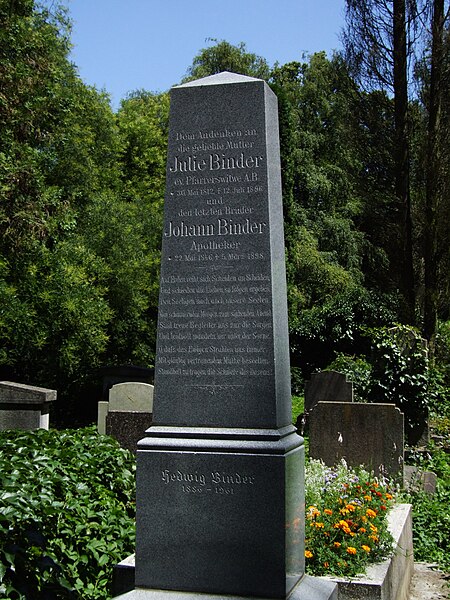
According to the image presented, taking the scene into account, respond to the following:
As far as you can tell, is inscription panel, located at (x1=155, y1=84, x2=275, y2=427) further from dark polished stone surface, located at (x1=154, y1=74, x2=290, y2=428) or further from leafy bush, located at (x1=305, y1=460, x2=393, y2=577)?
leafy bush, located at (x1=305, y1=460, x2=393, y2=577)

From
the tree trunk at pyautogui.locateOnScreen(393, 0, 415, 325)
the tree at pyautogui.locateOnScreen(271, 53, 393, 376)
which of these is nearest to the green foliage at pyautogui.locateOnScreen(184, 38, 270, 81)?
the tree at pyautogui.locateOnScreen(271, 53, 393, 376)

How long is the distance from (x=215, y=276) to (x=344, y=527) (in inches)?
90.0

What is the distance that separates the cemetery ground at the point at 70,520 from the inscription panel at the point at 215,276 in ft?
3.83

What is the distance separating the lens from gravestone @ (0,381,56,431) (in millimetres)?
10227

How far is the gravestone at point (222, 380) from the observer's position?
4.52 m

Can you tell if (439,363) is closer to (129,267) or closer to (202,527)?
(129,267)

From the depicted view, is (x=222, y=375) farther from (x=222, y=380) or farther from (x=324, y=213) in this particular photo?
(x=324, y=213)

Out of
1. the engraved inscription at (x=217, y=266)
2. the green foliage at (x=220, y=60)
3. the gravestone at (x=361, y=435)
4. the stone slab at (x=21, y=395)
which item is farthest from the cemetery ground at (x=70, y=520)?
the green foliage at (x=220, y=60)

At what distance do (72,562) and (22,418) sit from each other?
16.5 feet

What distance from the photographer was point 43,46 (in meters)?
19.0

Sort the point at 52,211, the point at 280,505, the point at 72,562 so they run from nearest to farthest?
1. the point at 280,505
2. the point at 72,562
3. the point at 52,211

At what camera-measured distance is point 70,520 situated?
562 cm

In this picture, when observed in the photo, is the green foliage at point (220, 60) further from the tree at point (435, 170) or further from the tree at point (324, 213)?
the tree at point (435, 170)

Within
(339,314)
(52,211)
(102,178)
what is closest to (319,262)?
(339,314)
